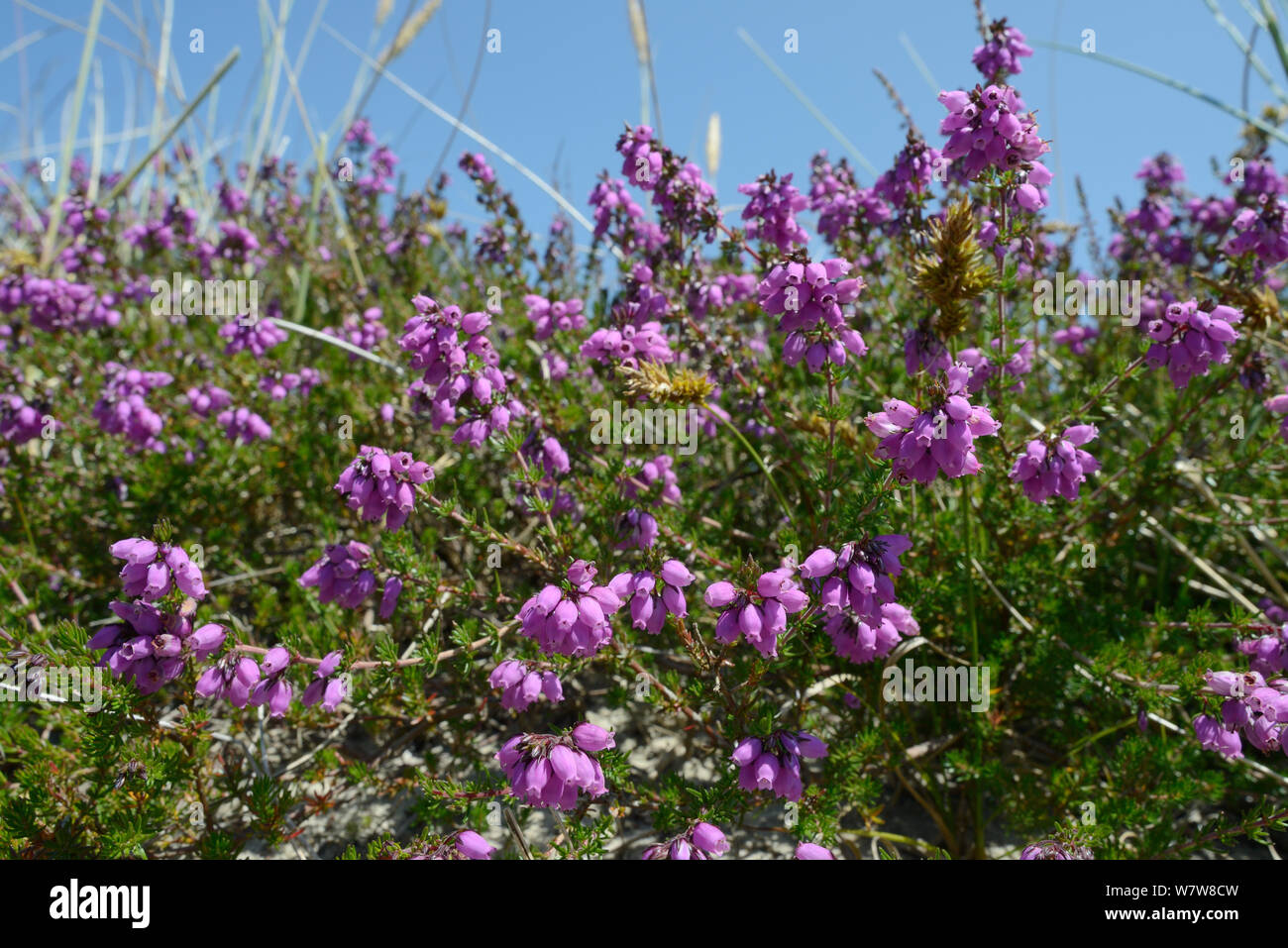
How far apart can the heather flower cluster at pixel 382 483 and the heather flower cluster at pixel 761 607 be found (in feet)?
4.07

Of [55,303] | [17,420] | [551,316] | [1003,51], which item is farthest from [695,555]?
[55,303]

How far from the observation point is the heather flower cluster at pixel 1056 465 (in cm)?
287

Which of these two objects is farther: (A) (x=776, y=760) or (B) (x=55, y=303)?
(B) (x=55, y=303)

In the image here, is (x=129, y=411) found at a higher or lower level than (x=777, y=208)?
lower

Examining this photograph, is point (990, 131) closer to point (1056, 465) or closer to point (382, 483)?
point (1056, 465)

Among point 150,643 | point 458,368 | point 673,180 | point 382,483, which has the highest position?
point 673,180

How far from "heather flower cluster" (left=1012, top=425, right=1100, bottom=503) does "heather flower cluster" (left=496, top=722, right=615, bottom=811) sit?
1.88m

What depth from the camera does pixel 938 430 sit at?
228cm

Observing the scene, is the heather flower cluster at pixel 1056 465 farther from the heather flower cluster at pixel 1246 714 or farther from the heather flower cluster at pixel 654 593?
the heather flower cluster at pixel 654 593

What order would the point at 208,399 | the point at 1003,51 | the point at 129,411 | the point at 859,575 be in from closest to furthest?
the point at 859,575
the point at 1003,51
the point at 129,411
the point at 208,399

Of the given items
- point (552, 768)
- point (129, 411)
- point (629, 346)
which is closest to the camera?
point (552, 768)

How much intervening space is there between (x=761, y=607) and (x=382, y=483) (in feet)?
4.83

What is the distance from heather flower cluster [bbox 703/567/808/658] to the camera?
7.88 feet
